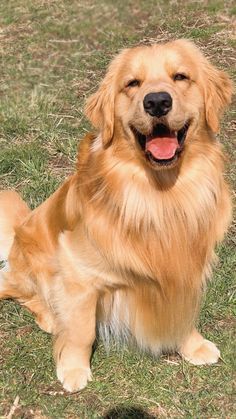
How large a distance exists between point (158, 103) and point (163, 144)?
9.4 inches

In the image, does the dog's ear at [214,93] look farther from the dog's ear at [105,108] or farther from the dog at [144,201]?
the dog's ear at [105,108]

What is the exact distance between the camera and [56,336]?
11.9ft

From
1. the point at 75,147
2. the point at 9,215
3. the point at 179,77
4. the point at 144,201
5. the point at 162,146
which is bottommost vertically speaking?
the point at 75,147

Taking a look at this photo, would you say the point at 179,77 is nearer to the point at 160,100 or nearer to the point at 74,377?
the point at 160,100

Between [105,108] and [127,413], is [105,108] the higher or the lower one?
the higher one

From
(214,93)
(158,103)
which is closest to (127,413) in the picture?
(158,103)

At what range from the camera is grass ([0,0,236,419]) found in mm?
3416

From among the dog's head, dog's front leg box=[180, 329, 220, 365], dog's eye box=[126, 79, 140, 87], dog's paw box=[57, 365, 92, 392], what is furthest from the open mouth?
dog's paw box=[57, 365, 92, 392]

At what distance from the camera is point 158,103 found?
2.82 m

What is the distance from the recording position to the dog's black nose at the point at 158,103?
281 cm

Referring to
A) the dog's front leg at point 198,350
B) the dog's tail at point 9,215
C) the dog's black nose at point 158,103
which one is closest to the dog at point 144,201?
the dog's black nose at point 158,103

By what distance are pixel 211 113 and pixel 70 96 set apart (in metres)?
3.37

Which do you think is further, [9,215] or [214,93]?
[9,215]

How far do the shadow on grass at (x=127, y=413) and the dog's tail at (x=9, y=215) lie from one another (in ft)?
4.89
